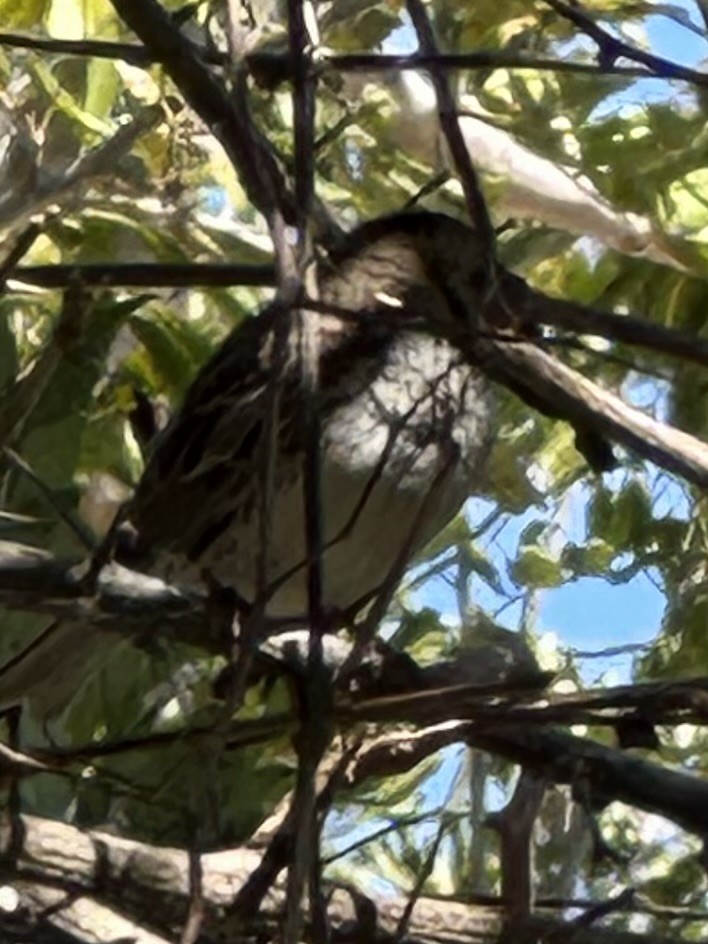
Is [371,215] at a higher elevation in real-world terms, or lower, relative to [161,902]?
higher

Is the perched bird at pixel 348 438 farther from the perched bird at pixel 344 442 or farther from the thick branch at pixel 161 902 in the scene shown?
the thick branch at pixel 161 902

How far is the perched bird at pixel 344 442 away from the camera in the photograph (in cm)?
160

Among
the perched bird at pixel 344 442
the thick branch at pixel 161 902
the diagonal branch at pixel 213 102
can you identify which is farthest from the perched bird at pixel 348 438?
the diagonal branch at pixel 213 102

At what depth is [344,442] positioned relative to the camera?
1809mm

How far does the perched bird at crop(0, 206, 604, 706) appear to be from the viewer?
5.26 feet

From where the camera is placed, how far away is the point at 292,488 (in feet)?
5.89

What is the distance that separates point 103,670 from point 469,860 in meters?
0.37

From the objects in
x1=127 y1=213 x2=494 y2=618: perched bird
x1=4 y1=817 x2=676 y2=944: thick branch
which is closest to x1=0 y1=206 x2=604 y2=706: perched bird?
x1=127 y1=213 x2=494 y2=618: perched bird

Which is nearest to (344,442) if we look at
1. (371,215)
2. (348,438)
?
(348,438)

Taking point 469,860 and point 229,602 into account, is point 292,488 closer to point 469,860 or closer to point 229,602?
point 469,860

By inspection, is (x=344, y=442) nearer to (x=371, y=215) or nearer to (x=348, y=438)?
(x=348, y=438)

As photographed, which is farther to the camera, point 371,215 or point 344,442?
point 371,215

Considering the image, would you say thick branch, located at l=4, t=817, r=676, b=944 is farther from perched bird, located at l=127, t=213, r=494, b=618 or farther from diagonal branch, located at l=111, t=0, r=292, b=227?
diagonal branch, located at l=111, t=0, r=292, b=227

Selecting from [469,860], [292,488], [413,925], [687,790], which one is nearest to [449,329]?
[687,790]
